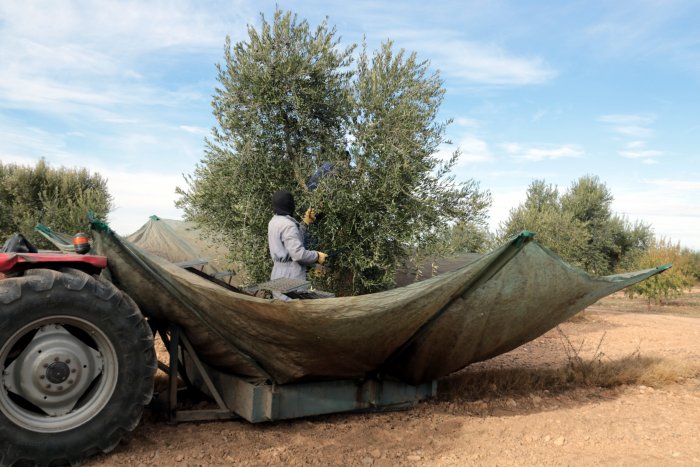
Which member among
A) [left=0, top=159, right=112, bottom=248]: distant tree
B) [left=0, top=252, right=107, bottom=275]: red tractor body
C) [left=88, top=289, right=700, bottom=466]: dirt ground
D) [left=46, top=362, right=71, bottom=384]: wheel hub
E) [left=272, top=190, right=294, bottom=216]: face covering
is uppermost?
[left=0, top=159, right=112, bottom=248]: distant tree

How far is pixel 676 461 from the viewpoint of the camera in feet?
12.9

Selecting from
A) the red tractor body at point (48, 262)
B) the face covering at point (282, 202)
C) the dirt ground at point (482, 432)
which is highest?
the face covering at point (282, 202)

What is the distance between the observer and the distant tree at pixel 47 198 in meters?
18.1

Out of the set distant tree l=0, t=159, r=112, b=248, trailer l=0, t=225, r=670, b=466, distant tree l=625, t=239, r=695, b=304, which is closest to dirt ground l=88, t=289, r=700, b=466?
trailer l=0, t=225, r=670, b=466

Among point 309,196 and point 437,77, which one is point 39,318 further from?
point 437,77

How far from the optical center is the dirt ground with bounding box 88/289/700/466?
3828 mm

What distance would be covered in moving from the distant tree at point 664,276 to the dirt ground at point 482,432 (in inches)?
686

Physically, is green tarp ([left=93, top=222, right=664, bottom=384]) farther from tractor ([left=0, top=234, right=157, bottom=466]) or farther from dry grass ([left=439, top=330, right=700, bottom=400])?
dry grass ([left=439, top=330, right=700, bottom=400])

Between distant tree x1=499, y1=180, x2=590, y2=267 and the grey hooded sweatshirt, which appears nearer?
the grey hooded sweatshirt

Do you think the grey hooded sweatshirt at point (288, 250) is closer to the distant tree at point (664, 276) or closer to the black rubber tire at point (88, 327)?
the black rubber tire at point (88, 327)

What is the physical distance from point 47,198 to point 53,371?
17838 millimetres

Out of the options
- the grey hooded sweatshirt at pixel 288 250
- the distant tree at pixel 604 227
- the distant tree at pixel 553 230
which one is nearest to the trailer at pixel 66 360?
the grey hooded sweatshirt at pixel 288 250

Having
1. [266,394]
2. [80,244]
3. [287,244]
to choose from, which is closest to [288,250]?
[287,244]

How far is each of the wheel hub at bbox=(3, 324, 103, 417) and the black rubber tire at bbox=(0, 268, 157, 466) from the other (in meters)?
0.08
